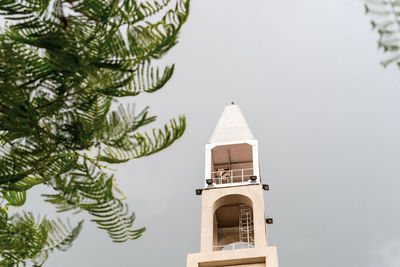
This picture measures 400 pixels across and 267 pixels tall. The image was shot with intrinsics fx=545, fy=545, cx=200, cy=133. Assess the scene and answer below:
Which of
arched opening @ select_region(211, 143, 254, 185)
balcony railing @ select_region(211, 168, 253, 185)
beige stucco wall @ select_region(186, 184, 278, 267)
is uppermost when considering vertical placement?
arched opening @ select_region(211, 143, 254, 185)

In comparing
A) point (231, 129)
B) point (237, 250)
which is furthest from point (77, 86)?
point (231, 129)

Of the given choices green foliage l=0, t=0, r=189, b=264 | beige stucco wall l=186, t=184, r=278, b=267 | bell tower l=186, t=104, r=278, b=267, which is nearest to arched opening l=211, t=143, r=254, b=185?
bell tower l=186, t=104, r=278, b=267

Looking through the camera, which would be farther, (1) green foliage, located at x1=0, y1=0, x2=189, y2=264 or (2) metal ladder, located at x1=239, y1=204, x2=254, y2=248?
(2) metal ladder, located at x1=239, y1=204, x2=254, y2=248

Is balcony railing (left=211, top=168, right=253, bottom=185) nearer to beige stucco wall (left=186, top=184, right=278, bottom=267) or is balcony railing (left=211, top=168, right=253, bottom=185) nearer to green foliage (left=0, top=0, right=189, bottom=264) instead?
beige stucco wall (left=186, top=184, right=278, bottom=267)

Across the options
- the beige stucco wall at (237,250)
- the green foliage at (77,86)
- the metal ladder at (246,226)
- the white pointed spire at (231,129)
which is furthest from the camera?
the white pointed spire at (231,129)

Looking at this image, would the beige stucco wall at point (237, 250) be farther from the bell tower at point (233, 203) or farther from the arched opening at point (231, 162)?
the arched opening at point (231, 162)

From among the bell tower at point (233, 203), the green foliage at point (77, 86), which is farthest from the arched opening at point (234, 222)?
the green foliage at point (77, 86)

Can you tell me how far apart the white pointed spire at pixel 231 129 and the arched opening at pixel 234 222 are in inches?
78.9

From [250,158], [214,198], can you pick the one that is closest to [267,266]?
[214,198]

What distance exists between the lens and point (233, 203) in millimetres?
15688

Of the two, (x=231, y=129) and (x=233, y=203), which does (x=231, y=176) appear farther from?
(x=231, y=129)

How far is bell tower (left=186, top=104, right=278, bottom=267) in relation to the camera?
43.9 feet

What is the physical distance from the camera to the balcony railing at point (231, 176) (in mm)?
15972

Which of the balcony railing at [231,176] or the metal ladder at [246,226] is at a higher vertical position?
the balcony railing at [231,176]
